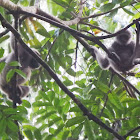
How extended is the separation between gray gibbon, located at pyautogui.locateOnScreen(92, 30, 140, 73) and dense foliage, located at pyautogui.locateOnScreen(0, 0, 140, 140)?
21 centimetres

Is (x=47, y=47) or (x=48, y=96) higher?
(x=47, y=47)

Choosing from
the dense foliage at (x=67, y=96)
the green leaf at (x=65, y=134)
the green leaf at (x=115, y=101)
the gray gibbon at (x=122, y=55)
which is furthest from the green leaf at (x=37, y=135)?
the gray gibbon at (x=122, y=55)

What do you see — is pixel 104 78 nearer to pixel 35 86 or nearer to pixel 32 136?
pixel 35 86

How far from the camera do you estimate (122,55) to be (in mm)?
5000

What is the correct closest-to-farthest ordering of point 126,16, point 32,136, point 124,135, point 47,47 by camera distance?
point 124,135 < point 32,136 < point 47,47 < point 126,16

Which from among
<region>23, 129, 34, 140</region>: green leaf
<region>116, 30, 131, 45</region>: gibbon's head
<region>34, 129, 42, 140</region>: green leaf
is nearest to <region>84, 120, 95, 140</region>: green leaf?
<region>34, 129, 42, 140</region>: green leaf

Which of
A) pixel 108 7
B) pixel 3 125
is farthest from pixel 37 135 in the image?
pixel 108 7

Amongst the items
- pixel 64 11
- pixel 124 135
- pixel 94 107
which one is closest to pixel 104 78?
pixel 94 107

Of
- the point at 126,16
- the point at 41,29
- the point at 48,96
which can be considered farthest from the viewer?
the point at 126,16

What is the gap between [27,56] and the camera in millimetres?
5188

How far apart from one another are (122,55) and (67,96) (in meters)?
1.66

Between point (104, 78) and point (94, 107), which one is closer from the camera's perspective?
point (94, 107)

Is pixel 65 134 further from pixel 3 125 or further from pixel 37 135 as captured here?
pixel 3 125

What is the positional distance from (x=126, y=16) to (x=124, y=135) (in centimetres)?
276
